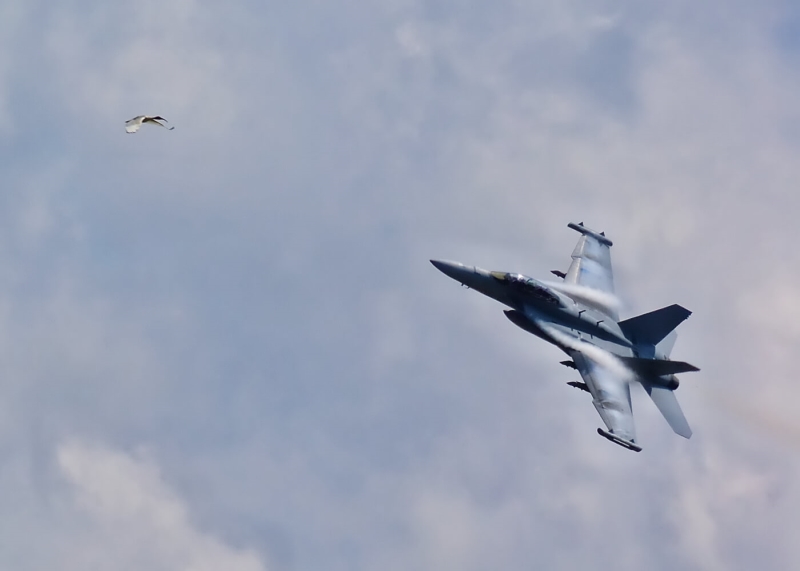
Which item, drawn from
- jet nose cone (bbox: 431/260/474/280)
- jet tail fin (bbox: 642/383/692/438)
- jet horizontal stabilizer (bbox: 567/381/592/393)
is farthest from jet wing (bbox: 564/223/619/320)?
jet nose cone (bbox: 431/260/474/280)

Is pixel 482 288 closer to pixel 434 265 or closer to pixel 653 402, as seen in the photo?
pixel 434 265

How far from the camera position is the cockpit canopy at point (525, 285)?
273 ft

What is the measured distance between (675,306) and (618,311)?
5808 millimetres

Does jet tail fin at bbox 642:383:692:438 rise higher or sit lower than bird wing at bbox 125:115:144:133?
higher

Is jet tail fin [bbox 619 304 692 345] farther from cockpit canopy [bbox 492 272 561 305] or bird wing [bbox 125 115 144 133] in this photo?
bird wing [bbox 125 115 144 133]

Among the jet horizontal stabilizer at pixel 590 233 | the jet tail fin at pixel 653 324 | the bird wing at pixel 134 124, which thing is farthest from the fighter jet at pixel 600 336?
the bird wing at pixel 134 124

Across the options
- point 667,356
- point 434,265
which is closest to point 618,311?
point 667,356

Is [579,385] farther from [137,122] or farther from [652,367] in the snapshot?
[137,122]

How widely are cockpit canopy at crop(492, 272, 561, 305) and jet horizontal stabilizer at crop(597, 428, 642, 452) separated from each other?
11254mm

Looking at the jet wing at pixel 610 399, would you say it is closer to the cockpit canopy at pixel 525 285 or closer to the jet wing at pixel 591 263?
the cockpit canopy at pixel 525 285

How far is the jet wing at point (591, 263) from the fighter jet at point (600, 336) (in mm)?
3644

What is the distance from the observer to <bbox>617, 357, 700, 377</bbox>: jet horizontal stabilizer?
81938mm

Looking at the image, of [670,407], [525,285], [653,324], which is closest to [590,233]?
[653,324]

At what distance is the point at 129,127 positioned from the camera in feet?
195
